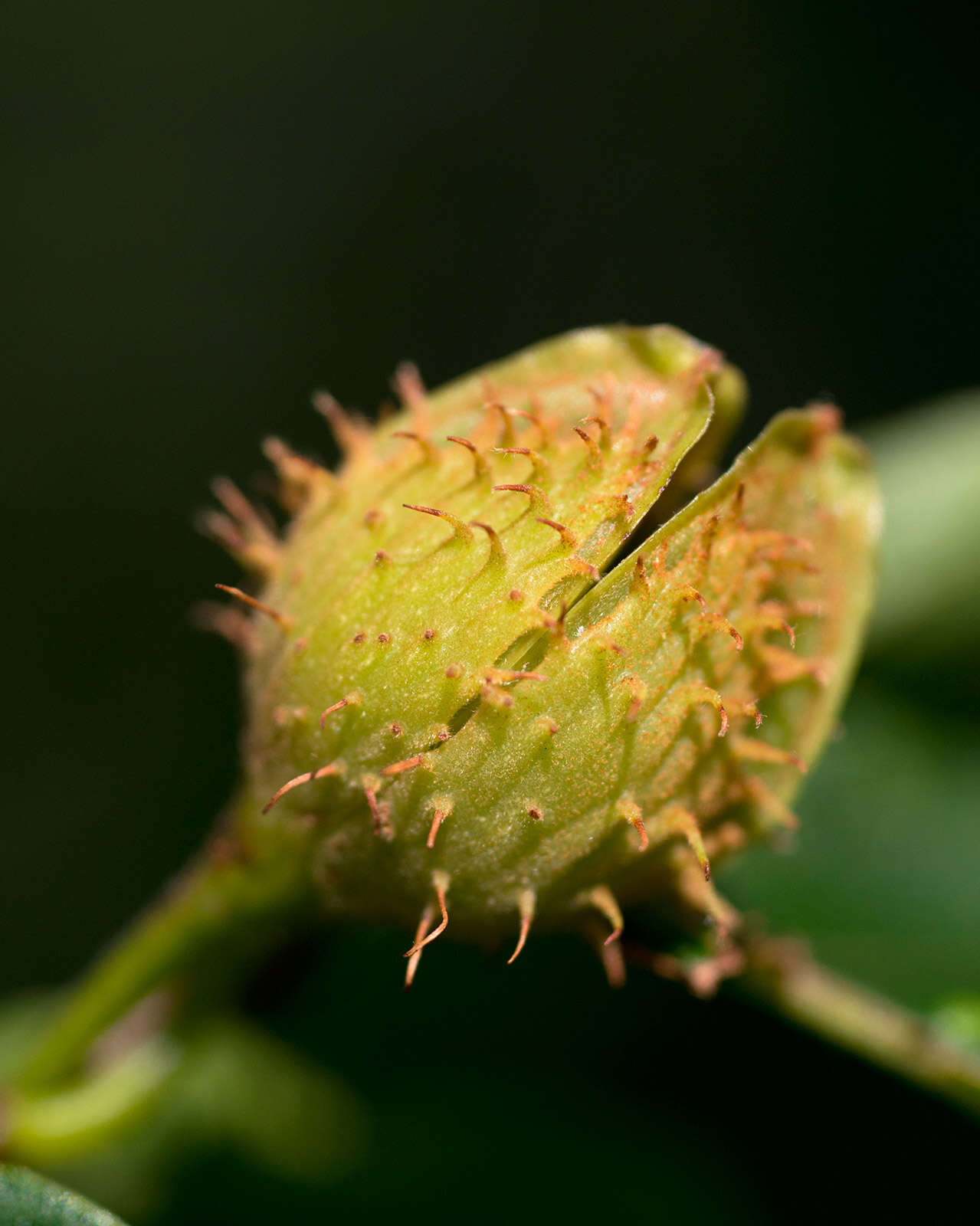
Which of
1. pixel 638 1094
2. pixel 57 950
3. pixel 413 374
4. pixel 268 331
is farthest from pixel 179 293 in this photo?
pixel 638 1094

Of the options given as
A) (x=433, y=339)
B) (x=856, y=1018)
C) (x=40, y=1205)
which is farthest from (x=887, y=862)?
(x=433, y=339)

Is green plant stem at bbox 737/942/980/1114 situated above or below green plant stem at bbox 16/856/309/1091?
below

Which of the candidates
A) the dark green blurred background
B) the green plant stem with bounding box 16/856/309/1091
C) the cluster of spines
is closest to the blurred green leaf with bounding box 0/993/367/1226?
the dark green blurred background

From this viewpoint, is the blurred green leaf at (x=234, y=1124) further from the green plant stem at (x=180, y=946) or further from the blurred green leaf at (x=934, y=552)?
the blurred green leaf at (x=934, y=552)

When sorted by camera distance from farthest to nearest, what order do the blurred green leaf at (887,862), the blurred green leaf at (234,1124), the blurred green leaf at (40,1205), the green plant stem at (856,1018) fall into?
the blurred green leaf at (234,1124) < the blurred green leaf at (887,862) < the green plant stem at (856,1018) < the blurred green leaf at (40,1205)

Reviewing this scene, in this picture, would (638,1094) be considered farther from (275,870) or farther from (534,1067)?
(275,870)

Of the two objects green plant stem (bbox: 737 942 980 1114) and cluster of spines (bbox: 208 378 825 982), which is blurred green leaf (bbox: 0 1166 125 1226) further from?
green plant stem (bbox: 737 942 980 1114)

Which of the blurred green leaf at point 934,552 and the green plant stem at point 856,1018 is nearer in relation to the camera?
the green plant stem at point 856,1018

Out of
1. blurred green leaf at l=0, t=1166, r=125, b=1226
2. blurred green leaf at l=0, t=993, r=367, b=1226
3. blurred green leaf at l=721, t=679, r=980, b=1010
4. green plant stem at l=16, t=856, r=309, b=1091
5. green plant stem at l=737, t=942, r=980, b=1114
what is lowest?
blurred green leaf at l=721, t=679, r=980, b=1010

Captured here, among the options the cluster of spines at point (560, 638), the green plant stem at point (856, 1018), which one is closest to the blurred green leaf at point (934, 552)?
the green plant stem at point (856, 1018)
